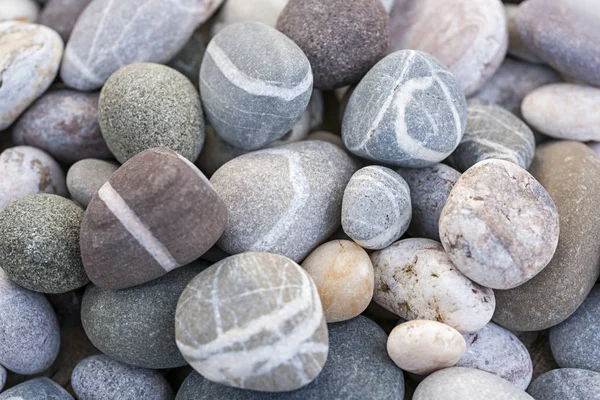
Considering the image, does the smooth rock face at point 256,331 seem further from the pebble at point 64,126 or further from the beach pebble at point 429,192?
the pebble at point 64,126

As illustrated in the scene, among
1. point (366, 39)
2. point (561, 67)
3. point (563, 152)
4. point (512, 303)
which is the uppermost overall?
point (366, 39)

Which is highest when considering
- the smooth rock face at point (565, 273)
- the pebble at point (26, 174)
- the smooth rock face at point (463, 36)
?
the smooth rock face at point (463, 36)

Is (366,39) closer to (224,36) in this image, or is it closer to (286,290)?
(224,36)

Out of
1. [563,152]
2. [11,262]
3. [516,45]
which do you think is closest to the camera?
[11,262]

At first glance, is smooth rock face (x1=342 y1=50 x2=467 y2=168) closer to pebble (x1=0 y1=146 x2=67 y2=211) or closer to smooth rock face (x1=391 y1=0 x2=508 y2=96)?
smooth rock face (x1=391 y1=0 x2=508 y2=96)

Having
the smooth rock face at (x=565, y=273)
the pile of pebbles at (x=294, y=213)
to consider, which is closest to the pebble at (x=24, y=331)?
the pile of pebbles at (x=294, y=213)

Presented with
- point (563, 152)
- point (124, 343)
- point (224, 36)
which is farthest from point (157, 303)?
point (563, 152)
